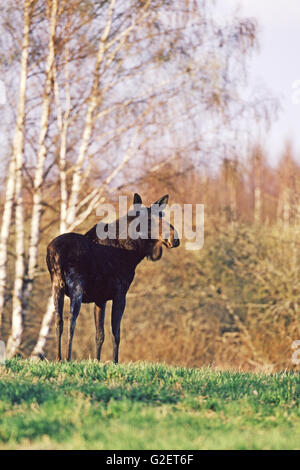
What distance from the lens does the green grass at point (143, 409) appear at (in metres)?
6.27

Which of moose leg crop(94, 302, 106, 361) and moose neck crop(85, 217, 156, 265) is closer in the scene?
moose neck crop(85, 217, 156, 265)

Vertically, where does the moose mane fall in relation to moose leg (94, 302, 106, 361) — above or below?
above

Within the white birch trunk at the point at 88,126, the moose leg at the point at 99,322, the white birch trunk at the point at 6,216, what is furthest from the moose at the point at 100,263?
the white birch trunk at the point at 88,126

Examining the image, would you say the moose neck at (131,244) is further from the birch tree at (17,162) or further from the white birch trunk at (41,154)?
the white birch trunk at (41,154)

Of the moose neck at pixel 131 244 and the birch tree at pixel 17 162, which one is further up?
the birch tree at pixel 17 162

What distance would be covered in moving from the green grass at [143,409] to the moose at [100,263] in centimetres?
106

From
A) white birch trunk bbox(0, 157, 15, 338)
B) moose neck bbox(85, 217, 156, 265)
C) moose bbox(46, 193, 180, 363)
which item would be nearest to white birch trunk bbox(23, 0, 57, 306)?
white birch trunk bbox(0, 157, 15, 338)

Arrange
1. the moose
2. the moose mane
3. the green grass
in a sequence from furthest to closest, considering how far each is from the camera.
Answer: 1. the moose mane
2. the moose
3. the green grass

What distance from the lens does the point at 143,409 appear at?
6.96m

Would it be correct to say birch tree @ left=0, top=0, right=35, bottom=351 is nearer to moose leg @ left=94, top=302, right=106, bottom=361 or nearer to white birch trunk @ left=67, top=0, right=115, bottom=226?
white birch trunk @ left=67, top=0, right=115, bottom=226

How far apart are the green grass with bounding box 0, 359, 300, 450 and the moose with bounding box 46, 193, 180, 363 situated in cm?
106

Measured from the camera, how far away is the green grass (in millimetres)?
6273

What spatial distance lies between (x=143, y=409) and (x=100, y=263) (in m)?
3.27
